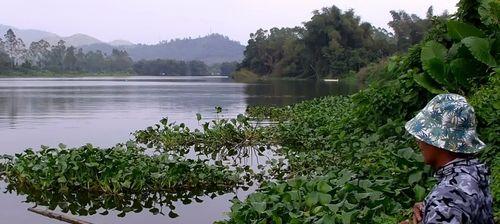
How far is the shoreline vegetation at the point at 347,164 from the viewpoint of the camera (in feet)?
15.5

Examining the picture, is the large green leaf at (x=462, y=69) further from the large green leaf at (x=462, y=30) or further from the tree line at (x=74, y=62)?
the tree line at (x=74, y=62)

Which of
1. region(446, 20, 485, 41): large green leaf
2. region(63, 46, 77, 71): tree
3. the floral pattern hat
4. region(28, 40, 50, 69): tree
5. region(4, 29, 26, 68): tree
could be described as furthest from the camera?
region(28, 40, 50, 69): tree

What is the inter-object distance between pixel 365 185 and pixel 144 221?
3272 millimetres

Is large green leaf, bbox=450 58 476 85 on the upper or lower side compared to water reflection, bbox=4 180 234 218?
upper

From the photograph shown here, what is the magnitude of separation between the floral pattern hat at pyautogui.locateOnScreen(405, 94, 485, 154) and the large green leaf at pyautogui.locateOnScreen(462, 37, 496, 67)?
4.71 meters

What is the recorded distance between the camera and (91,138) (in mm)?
14602

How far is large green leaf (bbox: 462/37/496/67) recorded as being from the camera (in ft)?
21.2

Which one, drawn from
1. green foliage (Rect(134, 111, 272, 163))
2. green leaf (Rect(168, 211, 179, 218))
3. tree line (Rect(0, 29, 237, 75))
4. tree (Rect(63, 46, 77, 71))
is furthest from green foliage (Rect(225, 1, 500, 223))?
tree (Rect(63, 46, 77, 71))

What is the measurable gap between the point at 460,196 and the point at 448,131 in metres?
0.25

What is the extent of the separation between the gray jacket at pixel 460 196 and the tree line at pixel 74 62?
109156 mm

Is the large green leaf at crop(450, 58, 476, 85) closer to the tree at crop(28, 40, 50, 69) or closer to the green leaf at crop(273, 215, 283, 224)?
the green leaf at crop(273, 215, 283, 224)

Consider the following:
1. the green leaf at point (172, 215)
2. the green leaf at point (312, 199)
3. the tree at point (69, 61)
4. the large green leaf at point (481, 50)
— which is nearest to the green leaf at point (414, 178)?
the green leaf at point (312, 199)

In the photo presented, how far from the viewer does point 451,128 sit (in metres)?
2.11

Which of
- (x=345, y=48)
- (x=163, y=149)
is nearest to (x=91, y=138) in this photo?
(x=163, y=149)
